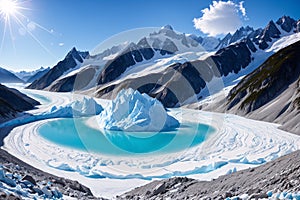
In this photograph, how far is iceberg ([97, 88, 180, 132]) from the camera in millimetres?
38625

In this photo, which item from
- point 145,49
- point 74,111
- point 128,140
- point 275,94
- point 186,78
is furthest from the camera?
point 145,49

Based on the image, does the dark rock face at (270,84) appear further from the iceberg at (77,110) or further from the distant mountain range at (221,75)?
the iceberg at (77,110)

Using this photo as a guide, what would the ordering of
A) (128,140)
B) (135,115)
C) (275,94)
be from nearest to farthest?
(128,140)
(135,115)
(275,94)

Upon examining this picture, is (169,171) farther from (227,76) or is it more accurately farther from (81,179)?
(227,76)

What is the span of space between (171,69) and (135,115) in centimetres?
7005

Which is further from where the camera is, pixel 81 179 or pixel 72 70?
pixel 72 70

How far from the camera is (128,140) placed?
109ft

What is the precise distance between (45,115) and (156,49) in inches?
5412

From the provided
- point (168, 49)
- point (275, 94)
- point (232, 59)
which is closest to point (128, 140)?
point (275, 94)

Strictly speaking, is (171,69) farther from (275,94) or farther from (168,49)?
(168,49)

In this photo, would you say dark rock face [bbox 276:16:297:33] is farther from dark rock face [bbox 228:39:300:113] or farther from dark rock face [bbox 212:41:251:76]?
dark rock face [bbox 228:39:300:113]

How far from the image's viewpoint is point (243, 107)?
202ft

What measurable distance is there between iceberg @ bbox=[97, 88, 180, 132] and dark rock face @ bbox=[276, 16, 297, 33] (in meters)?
145

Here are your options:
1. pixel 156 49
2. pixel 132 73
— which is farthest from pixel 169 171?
pixel 156 49
